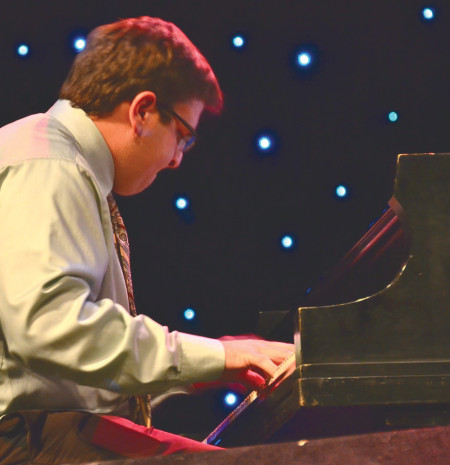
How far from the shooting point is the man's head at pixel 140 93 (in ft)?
6.30

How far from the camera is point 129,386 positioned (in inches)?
56.6

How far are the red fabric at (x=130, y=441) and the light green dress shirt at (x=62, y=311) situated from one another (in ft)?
0.37

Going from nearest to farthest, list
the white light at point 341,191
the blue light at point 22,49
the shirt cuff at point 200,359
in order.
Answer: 1. the shirt cuff at point 200,359
2. the blue light at point 22,49
3. the white light at point 341,191

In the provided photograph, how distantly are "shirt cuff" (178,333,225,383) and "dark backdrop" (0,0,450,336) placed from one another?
1689mm

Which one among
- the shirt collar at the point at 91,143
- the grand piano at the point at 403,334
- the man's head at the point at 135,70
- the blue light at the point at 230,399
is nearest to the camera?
the grand piano at the point at 403,334

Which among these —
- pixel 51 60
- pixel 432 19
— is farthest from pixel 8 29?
pixel 432 19

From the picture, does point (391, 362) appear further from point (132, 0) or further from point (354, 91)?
point (132, 0)

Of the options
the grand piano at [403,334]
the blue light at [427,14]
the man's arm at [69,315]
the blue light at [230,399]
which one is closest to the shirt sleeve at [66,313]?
the man's arm at [69,315]

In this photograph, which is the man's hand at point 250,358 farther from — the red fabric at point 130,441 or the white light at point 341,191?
the white light at point 341,191

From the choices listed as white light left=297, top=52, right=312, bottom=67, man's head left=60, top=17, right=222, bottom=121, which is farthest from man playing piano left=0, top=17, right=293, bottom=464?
white light left=297, top=52, right=312, bottom=67

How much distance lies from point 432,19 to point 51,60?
5.26 feet

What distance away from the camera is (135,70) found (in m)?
1.96

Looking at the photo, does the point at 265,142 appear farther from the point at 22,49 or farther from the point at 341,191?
the point at 22,49

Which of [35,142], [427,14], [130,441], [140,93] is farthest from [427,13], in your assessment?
[130,441]
